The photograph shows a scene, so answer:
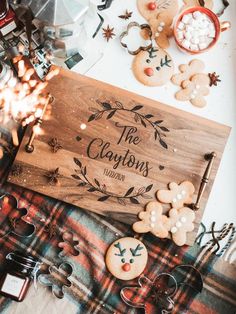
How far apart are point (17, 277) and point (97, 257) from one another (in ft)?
0.68

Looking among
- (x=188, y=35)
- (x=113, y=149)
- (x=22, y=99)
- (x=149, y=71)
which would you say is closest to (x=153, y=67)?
(x=149, y=71)

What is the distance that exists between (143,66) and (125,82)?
64mm

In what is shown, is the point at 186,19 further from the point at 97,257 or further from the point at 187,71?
the point at 97,257

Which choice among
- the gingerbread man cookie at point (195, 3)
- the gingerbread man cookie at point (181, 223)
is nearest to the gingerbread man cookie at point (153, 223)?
the gingerbread man cookie at point (181, 223)

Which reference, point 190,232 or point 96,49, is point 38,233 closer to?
point 190,232

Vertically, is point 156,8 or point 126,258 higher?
point 156,8

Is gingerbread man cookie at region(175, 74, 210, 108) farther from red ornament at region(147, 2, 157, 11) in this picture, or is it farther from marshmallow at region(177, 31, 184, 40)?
red ornament at region(147, 2, 157, 11)

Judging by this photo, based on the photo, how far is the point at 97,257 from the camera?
3.95 feet

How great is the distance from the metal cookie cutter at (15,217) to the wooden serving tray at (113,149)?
0.06 meters

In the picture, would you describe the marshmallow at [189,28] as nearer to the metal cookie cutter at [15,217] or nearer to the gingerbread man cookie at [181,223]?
the gingerbread man cookie at [181,223]

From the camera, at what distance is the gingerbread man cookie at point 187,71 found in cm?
125

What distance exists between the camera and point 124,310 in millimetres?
1192

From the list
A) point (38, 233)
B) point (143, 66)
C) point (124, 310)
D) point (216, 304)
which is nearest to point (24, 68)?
point (143, 66)

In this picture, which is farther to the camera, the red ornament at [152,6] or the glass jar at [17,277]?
the red ornament at [152,6]
